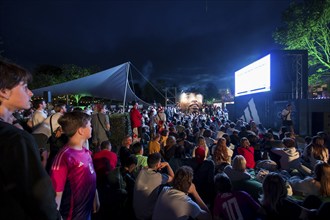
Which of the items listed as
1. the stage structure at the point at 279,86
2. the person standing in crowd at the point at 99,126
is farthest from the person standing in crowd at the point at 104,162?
the stage structure at the point at 279,86

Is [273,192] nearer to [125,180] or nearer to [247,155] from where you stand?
[125,180]

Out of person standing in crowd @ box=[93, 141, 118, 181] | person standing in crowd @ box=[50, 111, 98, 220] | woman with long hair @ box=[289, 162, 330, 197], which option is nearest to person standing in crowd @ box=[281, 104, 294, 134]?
woman with long hair @ box=[289, 162, 330, 197]

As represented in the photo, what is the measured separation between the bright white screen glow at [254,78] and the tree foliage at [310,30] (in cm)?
528

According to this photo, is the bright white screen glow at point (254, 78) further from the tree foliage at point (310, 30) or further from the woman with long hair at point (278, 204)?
the woman with long hair at point (278, 204)

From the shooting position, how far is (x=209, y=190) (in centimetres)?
434

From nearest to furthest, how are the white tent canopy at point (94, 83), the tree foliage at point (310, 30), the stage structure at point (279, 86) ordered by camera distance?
1. the white tent canopy at point (94, 83)
2. the stage structure at point (279, 86)
3. the tree foliage at point (310, 30)

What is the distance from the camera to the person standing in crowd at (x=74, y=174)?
2.05m

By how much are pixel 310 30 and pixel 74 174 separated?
72.9ft

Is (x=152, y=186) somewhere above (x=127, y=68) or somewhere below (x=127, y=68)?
below

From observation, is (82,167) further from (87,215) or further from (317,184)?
(317,184)

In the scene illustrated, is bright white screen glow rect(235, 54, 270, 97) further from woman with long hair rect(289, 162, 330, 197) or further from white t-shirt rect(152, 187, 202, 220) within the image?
white t-shirt rect(152, 187, 202, 220)

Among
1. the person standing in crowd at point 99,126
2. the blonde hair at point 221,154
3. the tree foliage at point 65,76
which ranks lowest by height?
the blonde hair at point 221,154

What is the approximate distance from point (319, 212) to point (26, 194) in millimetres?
2534

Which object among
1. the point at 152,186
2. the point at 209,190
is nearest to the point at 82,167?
the point at 152,186
